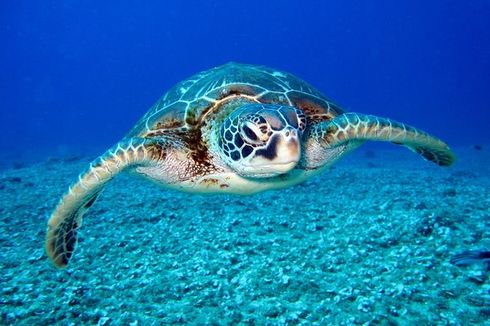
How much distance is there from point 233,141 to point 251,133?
0.29 meters

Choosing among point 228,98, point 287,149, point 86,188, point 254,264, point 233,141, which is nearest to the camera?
point 287,149

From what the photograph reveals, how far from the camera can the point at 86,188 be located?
3.29 meters

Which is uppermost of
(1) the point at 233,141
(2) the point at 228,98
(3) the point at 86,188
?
(2) the point at 228,98

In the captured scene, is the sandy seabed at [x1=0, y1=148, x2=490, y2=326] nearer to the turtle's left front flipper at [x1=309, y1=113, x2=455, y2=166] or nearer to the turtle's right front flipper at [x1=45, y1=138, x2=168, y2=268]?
the turtle's right front flipper at [x1=45, y1=138, x2=168, y2=268]

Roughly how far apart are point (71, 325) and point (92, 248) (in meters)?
1.77

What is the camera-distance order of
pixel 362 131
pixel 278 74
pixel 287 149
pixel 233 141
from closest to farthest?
pixel 287 149
pixel 233 141
pixel 362 131
pixel 278 74

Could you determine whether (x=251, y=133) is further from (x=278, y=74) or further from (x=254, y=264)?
(x=278, y=74)

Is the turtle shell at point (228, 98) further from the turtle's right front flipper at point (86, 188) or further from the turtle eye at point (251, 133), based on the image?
the turtle eye at point (251, 133)

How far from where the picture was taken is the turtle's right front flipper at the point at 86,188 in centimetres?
327

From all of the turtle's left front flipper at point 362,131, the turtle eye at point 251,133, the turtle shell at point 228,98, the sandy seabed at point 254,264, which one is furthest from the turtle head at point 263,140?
the sandy seabed at point 254,264

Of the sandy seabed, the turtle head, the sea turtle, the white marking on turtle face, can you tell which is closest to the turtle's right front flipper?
the sea turtle

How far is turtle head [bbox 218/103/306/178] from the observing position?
2672mm

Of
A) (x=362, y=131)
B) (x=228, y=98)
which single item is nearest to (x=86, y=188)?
(x=228, y=98)

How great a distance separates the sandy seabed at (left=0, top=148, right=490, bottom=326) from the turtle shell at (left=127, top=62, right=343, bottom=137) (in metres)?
1.74
